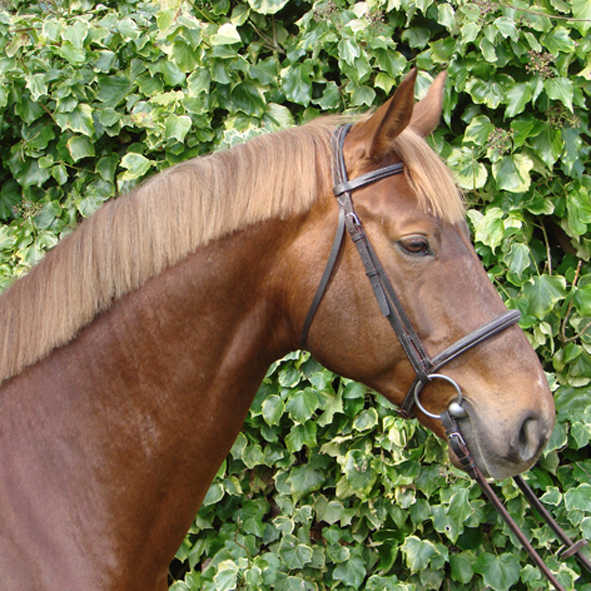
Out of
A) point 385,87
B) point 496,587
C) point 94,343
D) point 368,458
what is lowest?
point 496,587

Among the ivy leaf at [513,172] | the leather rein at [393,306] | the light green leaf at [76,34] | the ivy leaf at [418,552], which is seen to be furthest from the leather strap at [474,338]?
the light green leaf at [76,34]

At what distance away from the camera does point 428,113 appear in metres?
1.44

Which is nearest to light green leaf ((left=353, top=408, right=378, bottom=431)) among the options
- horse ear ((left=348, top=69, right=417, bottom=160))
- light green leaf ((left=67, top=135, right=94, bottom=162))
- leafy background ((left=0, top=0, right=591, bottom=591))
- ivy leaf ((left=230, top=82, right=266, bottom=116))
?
leafy background ((left=0, top=0, right=591, bottom=591))

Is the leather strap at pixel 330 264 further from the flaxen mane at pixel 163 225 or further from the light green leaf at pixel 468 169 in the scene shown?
the light green leaf at pixel 468 169

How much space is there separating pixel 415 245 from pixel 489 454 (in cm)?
49

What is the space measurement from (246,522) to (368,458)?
64cm

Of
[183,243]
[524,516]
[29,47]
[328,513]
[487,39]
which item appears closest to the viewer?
[183,243]

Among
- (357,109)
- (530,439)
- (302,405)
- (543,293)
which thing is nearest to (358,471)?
(302,405)

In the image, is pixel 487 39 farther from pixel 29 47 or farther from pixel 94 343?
pixel 29 47

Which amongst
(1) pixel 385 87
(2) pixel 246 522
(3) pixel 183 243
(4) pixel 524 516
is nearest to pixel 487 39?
(1) pixel 385 87

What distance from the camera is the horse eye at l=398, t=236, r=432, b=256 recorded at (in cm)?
119

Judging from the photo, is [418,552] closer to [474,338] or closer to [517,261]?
[517,261]

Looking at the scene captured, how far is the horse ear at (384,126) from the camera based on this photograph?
1125mm

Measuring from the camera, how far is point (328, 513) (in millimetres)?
2334
